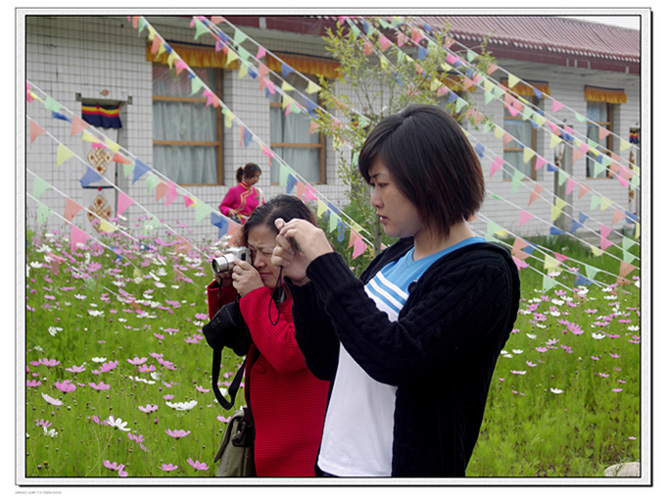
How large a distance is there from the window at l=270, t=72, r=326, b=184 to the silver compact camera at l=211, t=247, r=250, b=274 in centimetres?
801

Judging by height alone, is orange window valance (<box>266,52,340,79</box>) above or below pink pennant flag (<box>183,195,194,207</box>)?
above

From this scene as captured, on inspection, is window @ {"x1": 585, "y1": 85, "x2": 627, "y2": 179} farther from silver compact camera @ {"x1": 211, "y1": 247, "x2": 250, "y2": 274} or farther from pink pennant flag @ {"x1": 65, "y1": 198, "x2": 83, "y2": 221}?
silver compact camera @ {"x1": 211, "y1": 247, "x2": 250, "y2": 274}

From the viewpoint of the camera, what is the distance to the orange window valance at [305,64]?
9.62 metres

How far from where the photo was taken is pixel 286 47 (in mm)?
9703

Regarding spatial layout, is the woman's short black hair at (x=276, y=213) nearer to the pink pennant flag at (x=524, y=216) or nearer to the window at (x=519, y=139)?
the pink pennant flag at (x=524, y=216)

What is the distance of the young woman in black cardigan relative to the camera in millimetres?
1364

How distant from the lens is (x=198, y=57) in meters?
8.95

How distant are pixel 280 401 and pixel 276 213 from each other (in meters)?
0.55

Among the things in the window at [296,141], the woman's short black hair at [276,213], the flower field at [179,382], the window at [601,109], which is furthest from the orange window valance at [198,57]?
the window at [601,109]

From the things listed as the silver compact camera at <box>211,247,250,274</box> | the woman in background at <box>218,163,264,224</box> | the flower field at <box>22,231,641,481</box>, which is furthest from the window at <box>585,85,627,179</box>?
the silver compact camera at <box>211,247,250,274</box>

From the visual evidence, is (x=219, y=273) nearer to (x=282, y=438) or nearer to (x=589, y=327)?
(x=282, y=438)

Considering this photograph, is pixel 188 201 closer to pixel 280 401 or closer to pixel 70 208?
pixel 70 208

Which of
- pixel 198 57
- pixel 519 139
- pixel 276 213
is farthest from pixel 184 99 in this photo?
pixel 276 213
